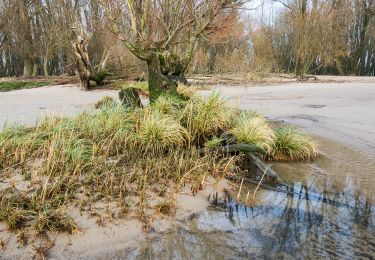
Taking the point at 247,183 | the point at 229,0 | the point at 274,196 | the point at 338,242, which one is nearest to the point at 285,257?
the point at 338,242

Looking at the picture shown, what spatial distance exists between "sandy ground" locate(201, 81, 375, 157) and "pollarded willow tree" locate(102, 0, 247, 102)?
1320 millimetres

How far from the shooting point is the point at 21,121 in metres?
6.14

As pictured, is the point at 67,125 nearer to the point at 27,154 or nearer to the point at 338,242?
the point at 27,154

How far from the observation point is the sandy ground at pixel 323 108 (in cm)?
649

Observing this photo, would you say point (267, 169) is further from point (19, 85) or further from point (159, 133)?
point (19, 85)

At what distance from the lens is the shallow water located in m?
2.84

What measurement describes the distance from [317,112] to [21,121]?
19.8 feet

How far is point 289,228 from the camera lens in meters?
3.23

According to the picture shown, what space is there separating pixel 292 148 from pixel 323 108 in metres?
3.84

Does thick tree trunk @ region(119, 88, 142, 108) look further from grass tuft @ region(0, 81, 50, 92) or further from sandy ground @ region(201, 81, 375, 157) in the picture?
grass tuft @ region(0, 81, 50, 92)

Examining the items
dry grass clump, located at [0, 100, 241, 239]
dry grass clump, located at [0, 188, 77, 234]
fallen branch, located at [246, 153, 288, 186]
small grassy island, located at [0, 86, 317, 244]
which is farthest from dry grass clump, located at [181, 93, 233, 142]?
dry grass clump, located at [0, 188, 77, 234]

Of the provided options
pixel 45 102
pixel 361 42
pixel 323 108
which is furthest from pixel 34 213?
pixel 361 42

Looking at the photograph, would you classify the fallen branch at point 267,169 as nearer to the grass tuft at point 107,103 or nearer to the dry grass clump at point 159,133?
the dry grass clump at point 159,133

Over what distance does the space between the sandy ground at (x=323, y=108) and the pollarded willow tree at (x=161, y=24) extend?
1320 millimetres
